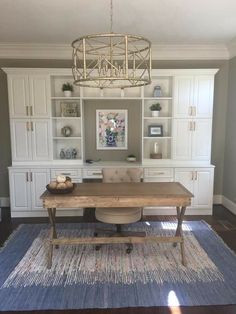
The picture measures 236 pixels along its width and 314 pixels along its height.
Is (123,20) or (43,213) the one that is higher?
(123,20)

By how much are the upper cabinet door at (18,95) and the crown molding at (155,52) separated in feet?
2.05

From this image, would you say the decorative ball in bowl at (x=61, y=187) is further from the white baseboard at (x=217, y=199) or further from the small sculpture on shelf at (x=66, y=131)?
the white baseboard at (x=217, y=199)

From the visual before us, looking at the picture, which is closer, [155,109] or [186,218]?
[186,218]

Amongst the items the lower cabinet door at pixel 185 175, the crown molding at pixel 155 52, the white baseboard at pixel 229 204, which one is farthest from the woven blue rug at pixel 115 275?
the crown molding at pixel 155 52

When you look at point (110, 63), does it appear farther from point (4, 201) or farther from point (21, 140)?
point (4, 201)

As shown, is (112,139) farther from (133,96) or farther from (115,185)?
(115,185)

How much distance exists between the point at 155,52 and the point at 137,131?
1.40 meters

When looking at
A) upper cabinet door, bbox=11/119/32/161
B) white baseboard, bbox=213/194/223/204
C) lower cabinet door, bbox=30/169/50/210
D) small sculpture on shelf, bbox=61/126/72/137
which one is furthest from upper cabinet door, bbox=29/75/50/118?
white baseboard, bbox=213/194/223/204

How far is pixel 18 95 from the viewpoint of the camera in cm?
433

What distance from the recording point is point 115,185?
330 cm

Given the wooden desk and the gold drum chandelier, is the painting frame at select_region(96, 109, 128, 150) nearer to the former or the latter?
the gold drum chandelier

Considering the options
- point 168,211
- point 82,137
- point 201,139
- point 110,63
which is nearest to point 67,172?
point 82,137

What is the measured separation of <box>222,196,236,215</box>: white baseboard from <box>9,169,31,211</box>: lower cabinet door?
3.40 meters

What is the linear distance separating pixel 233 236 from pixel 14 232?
3017mm
